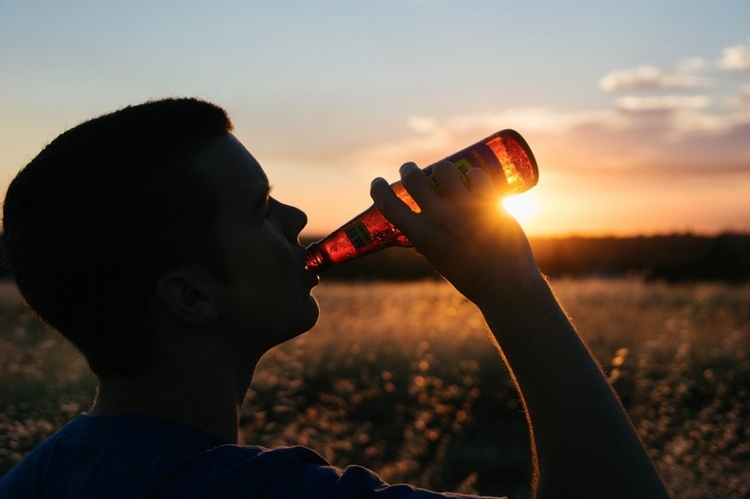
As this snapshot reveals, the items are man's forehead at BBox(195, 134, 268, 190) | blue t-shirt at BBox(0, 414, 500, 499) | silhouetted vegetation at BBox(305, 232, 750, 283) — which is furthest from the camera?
silhouetted vegetation at BBox(305, 232, 750, 283)

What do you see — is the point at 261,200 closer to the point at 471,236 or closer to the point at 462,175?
the point at 471,236

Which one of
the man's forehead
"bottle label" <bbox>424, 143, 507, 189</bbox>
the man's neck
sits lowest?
the man's neck

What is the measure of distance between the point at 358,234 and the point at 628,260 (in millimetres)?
36527

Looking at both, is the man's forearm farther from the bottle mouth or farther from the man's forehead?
the bottle mouth

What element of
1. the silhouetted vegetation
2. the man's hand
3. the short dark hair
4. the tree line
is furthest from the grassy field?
the silhouetted vegetation

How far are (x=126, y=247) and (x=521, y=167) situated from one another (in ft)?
3.59

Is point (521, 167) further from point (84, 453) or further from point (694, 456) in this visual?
point (694, 456)

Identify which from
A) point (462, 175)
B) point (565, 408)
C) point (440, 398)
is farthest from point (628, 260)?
point (565, 408)

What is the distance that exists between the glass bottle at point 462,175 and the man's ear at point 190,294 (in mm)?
619

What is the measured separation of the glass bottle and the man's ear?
24.4 inches

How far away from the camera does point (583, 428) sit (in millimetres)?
1210

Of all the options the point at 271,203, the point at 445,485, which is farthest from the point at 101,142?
the point at 445,485

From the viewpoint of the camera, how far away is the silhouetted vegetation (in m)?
29.7

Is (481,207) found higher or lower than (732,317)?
higher
